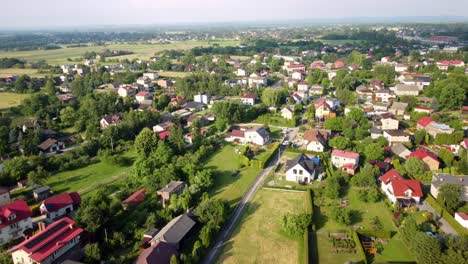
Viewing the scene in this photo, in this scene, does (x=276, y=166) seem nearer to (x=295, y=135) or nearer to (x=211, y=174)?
(x=211, y=174)

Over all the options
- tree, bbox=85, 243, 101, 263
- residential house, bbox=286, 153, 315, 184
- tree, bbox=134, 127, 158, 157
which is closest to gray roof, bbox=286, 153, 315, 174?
residential house, bbox=286, 153, 315, 184

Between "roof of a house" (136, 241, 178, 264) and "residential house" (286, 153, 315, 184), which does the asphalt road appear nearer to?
"roof of a house" (136, 241, 178, 264)

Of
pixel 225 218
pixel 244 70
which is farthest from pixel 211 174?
pixel 244 70

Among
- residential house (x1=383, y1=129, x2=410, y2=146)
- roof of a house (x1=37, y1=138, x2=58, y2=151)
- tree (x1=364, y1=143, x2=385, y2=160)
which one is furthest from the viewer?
roof of a house (x1=37, y1=138, x2=58, y2=151)

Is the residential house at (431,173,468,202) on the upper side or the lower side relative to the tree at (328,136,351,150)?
lower

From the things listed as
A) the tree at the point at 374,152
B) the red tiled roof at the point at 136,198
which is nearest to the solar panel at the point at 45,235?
the red tiled roof at the point at 136,198

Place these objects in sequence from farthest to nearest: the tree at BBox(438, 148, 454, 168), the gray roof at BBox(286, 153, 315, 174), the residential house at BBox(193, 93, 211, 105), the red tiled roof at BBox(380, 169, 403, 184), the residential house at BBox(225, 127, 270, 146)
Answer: the residential house at BBox(193, 93, 211, 105) → the residential house at BBox(225, 127, 270, 146) → the tree at BBox(438, 148, 454, 168) → the gray roof at BBox(286, 153, 315, 174) → the red tiled roof at BBox(380, 169, 403, 184)

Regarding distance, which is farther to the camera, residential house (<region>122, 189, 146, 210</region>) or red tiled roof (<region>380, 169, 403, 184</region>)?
red tiled roof (<region>380, 169, 403, 184</region>)

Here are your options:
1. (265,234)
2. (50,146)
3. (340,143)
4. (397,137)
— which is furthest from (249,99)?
(265,234)
